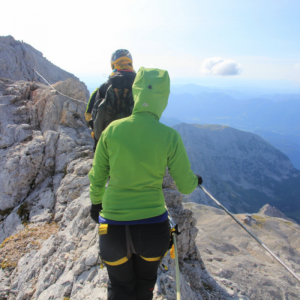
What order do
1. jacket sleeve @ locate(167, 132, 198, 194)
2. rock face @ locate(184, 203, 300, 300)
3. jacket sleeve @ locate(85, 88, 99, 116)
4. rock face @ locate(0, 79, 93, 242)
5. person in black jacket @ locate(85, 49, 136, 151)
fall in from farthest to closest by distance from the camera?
rock face @ locate(184, 203, 300, 300) → rock face @ locate(0, 79, 93, 242) → jacket sleeve @ locate(85, 88, 99, 116) → person in black jacket @ locate(85, 49, 136, 151) → jacket sleeve @ locate(167, 132, 198, 194)

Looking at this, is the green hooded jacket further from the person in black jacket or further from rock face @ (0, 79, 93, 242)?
rock face @ (0, 79, 93, 242)

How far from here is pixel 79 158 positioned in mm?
12297

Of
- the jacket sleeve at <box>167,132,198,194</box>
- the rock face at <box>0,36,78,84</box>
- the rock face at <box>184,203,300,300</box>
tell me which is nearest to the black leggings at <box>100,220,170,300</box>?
the jacket sleeve at <box>167,132,198,194</box>

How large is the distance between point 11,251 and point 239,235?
51.2 meters

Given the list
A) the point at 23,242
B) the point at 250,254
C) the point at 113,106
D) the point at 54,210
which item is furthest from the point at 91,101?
the point at 250,254

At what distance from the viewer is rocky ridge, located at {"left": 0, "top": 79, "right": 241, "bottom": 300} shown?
5988 mm

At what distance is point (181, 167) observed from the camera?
11.8 feet

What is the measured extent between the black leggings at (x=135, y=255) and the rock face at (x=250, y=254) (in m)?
6.11

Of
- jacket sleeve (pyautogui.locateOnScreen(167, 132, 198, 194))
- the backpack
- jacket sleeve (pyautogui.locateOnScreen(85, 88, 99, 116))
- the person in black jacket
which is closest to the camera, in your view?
jacket sleeve (pyautogui.locateOnScreen(167, 132, 198, 194))

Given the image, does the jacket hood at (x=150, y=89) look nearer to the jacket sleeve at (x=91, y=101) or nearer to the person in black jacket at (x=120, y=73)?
the person in black jacket at (x=120, y=73)

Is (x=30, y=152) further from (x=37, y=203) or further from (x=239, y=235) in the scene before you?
(x=239, y=235)

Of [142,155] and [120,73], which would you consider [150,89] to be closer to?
[142,155]

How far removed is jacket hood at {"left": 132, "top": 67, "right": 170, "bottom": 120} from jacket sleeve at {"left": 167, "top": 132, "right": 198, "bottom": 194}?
748mm

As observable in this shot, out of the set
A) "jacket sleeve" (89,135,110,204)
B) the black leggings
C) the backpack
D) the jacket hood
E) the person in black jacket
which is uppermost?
the person in black jacket
